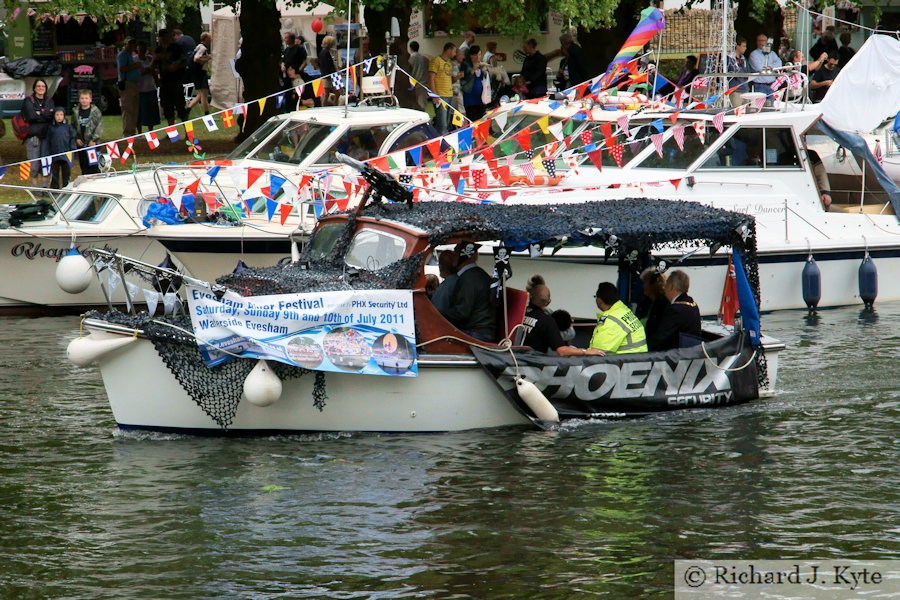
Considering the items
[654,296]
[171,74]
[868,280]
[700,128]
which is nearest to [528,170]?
[700,128]

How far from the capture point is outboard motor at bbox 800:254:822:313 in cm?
1750

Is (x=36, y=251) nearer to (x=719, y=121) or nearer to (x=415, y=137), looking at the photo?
(x=415, y=137)

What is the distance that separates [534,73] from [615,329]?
1549cm

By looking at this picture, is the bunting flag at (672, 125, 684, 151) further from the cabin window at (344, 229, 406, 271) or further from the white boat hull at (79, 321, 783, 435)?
the white boat hull at (79, 321, 783, 435)

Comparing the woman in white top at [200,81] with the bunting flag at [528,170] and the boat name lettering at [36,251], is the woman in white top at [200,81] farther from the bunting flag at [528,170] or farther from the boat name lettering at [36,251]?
the bunting flag at [528,170]

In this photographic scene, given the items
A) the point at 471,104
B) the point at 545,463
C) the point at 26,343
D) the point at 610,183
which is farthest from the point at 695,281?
the point at 471,104

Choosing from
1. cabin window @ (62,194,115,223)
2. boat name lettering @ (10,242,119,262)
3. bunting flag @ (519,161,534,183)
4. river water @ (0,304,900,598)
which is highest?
bunting flag @ (519,161,534,183)

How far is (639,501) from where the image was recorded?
10.3 metres

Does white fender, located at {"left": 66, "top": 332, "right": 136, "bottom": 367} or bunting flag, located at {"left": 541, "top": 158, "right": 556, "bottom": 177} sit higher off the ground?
bunting flag, located at {"left": 541, "top": 158, "right": 556, "bottom": 177}

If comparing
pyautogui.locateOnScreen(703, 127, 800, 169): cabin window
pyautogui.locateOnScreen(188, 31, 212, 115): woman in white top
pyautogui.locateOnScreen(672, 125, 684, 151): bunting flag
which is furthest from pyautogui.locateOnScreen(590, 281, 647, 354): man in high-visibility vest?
pyautogui.locateOnScreen(188, 31, 212, 115): woman in white top

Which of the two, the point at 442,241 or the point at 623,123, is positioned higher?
the point at 623,123

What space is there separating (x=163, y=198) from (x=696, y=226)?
7.84 meters

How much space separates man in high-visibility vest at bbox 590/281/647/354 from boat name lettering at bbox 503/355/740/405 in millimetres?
264

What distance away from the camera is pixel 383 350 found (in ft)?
37.3
